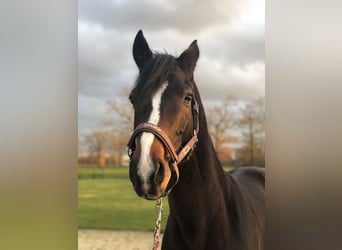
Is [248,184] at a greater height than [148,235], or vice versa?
[248,184]

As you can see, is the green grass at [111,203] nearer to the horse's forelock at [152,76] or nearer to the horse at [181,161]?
the horse at [181,161]

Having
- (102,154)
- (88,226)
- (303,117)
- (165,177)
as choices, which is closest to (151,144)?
(165,177)

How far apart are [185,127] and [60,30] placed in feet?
3.36

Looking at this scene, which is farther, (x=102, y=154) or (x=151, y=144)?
(x=102, y=154)

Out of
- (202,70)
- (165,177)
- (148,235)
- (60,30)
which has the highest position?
(60,30)

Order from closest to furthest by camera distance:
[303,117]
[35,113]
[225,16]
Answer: [303,117]
[225,16]
[35,113]

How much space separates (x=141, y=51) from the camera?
1.18 metres

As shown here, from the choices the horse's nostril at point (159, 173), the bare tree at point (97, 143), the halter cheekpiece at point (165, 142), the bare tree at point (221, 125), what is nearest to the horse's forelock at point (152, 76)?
the halter cheekpiece at point (165, 142)

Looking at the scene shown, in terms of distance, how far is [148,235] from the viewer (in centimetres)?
172

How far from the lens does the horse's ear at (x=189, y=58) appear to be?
3.68 feet

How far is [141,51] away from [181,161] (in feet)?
1.35

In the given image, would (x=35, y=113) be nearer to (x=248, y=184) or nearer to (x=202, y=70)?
(x=202, y=70)

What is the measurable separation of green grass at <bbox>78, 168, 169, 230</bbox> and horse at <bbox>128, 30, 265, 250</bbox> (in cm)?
50

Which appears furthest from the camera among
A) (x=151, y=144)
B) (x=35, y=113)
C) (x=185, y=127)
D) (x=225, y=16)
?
(x=35, y=113)
